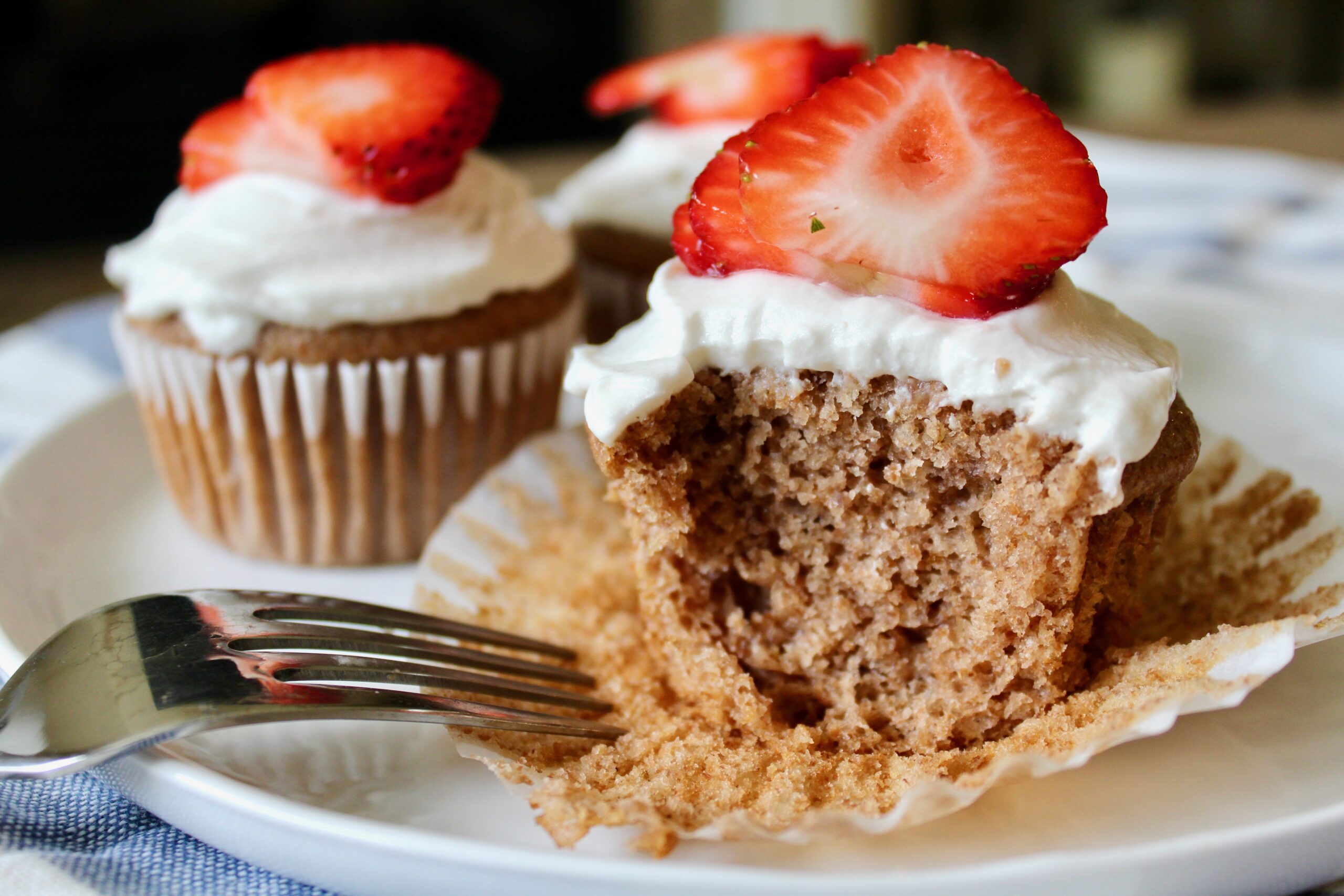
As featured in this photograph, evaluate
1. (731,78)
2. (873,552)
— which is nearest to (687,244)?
(873,552)

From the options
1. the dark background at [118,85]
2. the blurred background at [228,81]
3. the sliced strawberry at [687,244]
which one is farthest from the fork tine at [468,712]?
the dark background at [118,85]

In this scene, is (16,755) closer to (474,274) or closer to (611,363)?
(611,363)

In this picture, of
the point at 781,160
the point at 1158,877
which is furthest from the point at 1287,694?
the point at 781,160

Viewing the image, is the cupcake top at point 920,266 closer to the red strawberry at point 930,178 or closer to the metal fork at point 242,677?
the red strawberry at point 930,178

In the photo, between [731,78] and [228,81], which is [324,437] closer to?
[731,78]

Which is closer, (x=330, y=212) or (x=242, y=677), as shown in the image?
(x=242, y=677)

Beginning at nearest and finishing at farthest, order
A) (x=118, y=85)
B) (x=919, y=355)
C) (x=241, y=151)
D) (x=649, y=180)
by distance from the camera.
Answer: (x=919, y=355), (x=241, y=151), (x=649, y=180), (x=118, y=85)

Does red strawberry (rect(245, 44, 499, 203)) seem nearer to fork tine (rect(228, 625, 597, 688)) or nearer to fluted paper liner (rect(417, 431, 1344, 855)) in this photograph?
fluted paper liner (rect(417, 431, 1344, 855))
